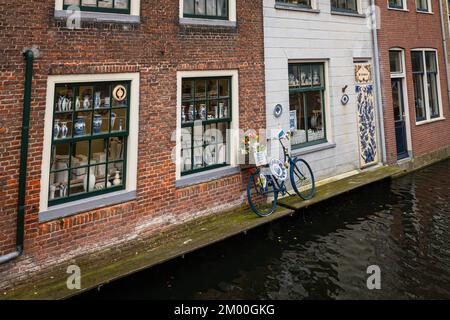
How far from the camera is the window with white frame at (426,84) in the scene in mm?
12898

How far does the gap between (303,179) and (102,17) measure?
580cm

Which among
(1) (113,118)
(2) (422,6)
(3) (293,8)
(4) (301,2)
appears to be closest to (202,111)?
(1) (113,118)

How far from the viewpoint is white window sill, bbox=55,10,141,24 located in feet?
17.3

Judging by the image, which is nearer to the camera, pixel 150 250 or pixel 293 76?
pixel 150 250

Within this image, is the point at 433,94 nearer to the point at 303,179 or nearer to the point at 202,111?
the point at 303,179

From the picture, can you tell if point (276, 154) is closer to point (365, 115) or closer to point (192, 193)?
point (192, 193)

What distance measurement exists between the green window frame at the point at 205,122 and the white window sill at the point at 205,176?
13cm

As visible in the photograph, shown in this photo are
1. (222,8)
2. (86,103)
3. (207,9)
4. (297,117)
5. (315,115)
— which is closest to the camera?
(86,103)

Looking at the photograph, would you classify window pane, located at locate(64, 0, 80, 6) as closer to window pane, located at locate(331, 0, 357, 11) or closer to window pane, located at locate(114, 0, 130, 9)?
window pane, located at locate(114, 0, 130, 9)

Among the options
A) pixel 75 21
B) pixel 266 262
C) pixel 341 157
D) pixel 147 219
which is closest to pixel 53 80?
pixel 75 21

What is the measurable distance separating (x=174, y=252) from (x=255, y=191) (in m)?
2.82

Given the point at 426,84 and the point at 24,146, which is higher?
the point at 426,84

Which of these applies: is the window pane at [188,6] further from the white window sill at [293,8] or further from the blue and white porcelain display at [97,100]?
the blue and white porcelain display at [97,100]

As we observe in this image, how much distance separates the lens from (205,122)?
23.4 ft
